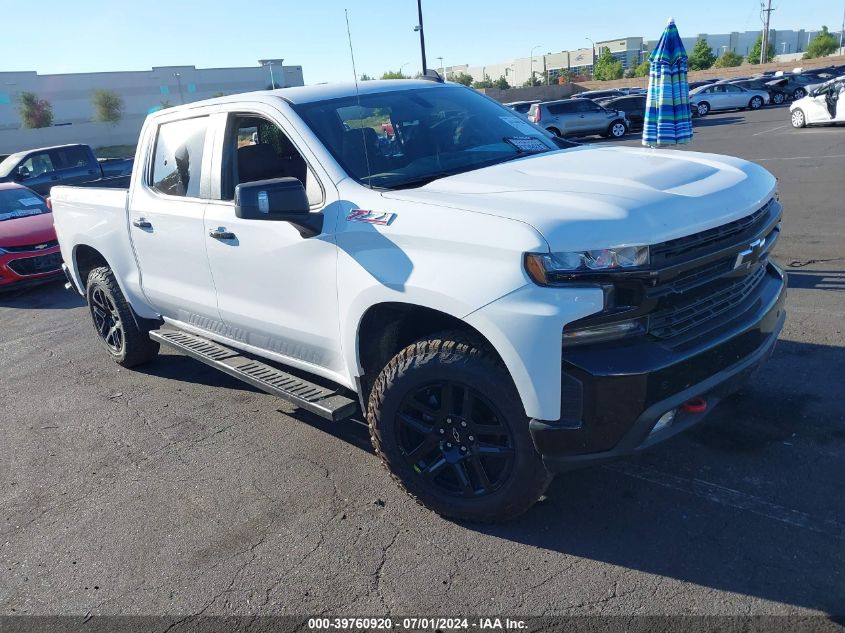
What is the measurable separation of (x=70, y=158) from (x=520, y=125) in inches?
577

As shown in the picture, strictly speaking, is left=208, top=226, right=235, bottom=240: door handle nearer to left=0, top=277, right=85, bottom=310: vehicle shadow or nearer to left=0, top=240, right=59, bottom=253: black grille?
left=0, top=277, right=85, bottom=310: vehicle shadow

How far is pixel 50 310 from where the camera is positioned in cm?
890

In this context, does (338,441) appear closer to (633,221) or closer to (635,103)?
(633,221)

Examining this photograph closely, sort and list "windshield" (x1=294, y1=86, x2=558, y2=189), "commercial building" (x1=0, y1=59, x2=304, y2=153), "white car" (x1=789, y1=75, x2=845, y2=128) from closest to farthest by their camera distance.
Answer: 1. "windshield" (x1=294, y1=86, x2=558, y2=189)
2. "white car" (x1=789, y1=75, x2=845, y2=128)
3. "commercial building" (x1=0, y1=59, x2=304, y2=153)

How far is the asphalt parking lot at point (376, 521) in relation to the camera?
297cm

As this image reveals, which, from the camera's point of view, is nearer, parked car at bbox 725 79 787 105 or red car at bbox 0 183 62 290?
red car at bbox 0 183 62 290

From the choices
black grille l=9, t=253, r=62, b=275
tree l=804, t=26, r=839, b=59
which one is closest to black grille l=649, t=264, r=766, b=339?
black grille l=9, t=253, r=62, b=275

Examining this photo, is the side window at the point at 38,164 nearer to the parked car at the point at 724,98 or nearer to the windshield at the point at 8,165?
the windshield at the point at 8,165

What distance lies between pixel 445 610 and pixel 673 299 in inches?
61.9

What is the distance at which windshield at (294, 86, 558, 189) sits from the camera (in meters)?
3.79

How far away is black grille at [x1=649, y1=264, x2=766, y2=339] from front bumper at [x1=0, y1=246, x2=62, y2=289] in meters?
9.00

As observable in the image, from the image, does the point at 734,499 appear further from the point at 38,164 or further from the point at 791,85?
the point at 791,85

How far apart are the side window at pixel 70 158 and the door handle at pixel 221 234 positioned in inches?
545

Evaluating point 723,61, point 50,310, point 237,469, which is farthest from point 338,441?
point 723,61
